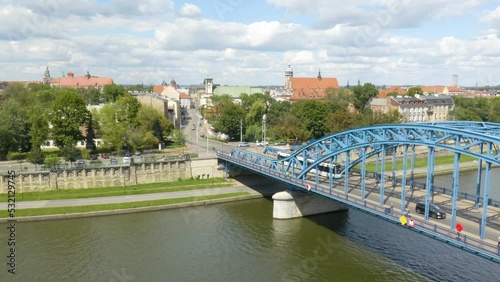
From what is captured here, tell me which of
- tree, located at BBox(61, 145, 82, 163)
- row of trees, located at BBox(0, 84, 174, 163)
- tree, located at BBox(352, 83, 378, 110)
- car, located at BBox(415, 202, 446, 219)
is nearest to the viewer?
car, located at BBox(415, 202, 446, 219)

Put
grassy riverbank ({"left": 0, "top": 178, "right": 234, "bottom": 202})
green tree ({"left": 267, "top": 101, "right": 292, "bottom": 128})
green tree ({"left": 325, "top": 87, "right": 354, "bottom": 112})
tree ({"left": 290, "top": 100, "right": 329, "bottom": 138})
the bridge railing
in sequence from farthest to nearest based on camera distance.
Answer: green tree ({"left": 325, "top": 87, "right": 354, "bottom": 112}) → green tree ({"left": 267, "top": 101, "right": 292, "bottom": 128}) → tree ({"left": 290, "top": 100, "right": 329, "bottom": 138}) → grassy riverbank ({"left": 0, "top": 178, "right": 234, "bottom": 202}) → the bridge railing

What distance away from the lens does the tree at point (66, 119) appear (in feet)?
206

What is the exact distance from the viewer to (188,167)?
58938 mm

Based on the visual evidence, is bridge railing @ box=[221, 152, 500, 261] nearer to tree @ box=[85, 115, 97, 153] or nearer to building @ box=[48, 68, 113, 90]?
tree @ box=[85, 115, 97, 153]

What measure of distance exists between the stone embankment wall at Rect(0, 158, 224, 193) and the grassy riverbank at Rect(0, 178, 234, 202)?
0.92 metres

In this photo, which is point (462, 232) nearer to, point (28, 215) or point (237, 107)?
point (28, 215)

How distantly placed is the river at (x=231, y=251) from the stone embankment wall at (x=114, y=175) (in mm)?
10668

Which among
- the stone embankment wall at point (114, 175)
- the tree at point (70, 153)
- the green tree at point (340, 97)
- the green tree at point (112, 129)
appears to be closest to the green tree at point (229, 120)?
the green tree at point (112, 129)

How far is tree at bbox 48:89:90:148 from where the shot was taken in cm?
6291

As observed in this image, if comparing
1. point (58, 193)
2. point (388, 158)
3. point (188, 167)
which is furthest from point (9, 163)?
point (388, 158)

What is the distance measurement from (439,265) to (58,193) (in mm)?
42039

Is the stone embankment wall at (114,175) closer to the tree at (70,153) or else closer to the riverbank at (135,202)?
the riverbank at (135,202)

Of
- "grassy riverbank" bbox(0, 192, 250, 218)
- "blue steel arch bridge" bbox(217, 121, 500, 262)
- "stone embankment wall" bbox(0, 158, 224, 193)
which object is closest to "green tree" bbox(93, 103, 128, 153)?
"stone embankment wall" bbox(0, 158, 224, 193)

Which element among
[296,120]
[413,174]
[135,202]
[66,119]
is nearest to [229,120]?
[296,120]
